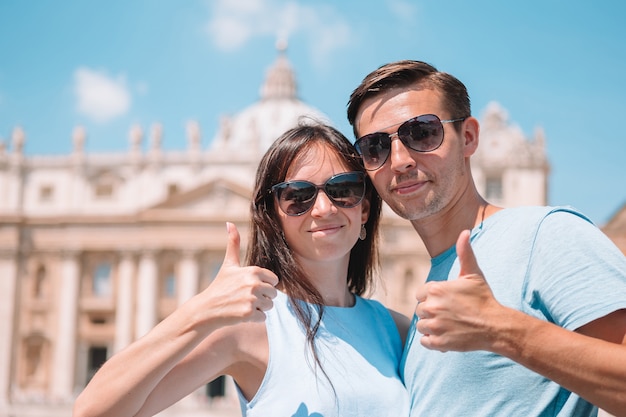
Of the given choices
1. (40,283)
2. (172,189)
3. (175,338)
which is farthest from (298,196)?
(40,283)

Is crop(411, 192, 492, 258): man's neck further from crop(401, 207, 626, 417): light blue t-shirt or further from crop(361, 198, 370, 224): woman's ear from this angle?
crop(361, 198, 370, 224): woman's ear

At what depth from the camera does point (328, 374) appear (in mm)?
2812

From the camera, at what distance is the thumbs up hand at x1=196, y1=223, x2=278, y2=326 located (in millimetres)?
2375

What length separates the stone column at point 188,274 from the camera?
34.7 m

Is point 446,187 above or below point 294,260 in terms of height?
above

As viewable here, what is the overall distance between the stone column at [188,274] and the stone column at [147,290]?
1.33m

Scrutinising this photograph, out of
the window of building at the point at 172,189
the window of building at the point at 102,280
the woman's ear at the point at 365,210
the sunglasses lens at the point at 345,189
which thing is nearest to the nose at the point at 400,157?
the sunglasses lens at the point at 345,189

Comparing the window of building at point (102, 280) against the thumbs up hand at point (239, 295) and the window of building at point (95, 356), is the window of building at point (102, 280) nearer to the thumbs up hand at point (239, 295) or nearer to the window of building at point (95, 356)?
the window of building at point (95, 356)

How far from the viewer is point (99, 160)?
123 ft

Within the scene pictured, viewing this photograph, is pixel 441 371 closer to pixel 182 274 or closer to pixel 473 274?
pixel 473 274

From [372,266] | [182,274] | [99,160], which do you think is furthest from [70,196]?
[372,266]

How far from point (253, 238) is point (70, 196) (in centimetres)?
3593

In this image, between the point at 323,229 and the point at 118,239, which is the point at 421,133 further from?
the point at 118,239

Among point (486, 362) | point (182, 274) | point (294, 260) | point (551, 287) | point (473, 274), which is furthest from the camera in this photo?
point (182, 274)
